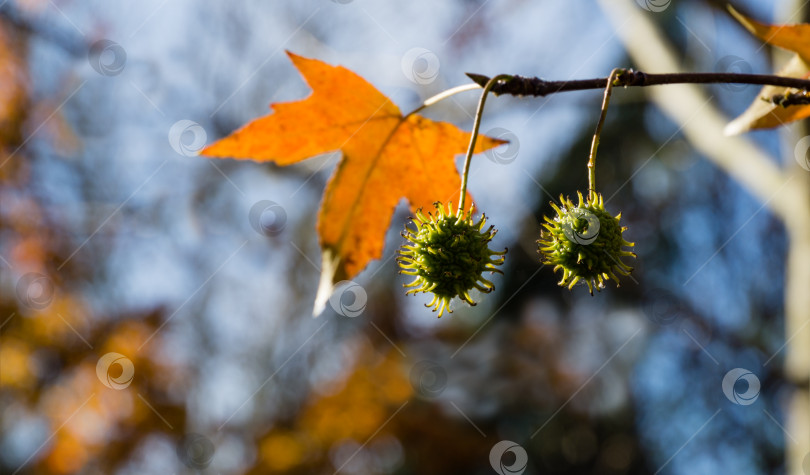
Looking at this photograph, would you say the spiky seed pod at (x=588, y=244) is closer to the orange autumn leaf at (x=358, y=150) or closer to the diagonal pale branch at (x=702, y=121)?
the orange autumn leaf at (x=358, y=150)

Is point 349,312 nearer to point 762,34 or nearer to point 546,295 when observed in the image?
point 546,295

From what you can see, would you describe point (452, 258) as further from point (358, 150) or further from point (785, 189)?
point (785, 189)

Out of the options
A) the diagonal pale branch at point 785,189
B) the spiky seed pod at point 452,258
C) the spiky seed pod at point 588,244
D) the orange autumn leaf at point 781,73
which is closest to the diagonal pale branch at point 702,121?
the diagonal pale branch at point 785,189

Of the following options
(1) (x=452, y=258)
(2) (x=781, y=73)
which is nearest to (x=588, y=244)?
(1) (x=452, y=258)

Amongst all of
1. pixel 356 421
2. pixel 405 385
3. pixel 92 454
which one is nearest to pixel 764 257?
pixel 405 385

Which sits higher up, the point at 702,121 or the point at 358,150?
the point at 358,150

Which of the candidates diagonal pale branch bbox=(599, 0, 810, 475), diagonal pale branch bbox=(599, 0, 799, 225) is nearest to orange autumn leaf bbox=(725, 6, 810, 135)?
diagonal pale branch bbox=(599, 0, 799, 225)
